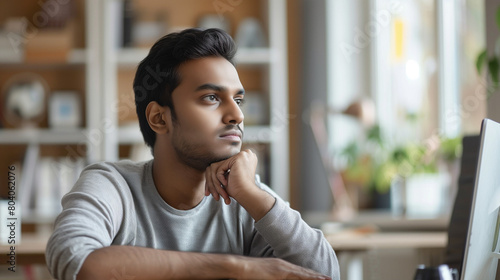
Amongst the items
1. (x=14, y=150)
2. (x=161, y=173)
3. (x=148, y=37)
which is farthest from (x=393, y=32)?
(x=161, y=173)

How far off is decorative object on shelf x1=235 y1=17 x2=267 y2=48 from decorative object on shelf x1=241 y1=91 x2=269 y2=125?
338 mm

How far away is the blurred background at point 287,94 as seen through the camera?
3.72 metres

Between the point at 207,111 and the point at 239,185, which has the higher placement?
the point at 207,111

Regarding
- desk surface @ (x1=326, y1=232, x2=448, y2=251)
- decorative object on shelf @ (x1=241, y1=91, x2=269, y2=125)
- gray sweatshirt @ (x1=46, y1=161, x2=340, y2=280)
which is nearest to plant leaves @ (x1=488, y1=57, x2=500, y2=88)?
desk surface @ (x1=326, y1=232, x2=448, y2=251)

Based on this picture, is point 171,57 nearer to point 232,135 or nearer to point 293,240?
point 232,135

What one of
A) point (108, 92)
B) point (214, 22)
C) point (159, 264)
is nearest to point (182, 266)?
point (159, 264)

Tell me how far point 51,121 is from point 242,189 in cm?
308

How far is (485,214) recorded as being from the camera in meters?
1.40

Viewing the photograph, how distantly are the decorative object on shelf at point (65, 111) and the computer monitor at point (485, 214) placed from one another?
3225 millimetres

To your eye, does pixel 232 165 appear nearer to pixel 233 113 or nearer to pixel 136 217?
pixel 233 113

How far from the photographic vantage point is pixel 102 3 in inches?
165

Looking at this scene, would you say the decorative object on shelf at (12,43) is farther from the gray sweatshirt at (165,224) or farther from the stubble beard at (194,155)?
the stubble beard at (194,155)

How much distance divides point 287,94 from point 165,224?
3015mm

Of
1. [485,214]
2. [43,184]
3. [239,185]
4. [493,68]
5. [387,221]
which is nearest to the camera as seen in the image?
[485,214]
